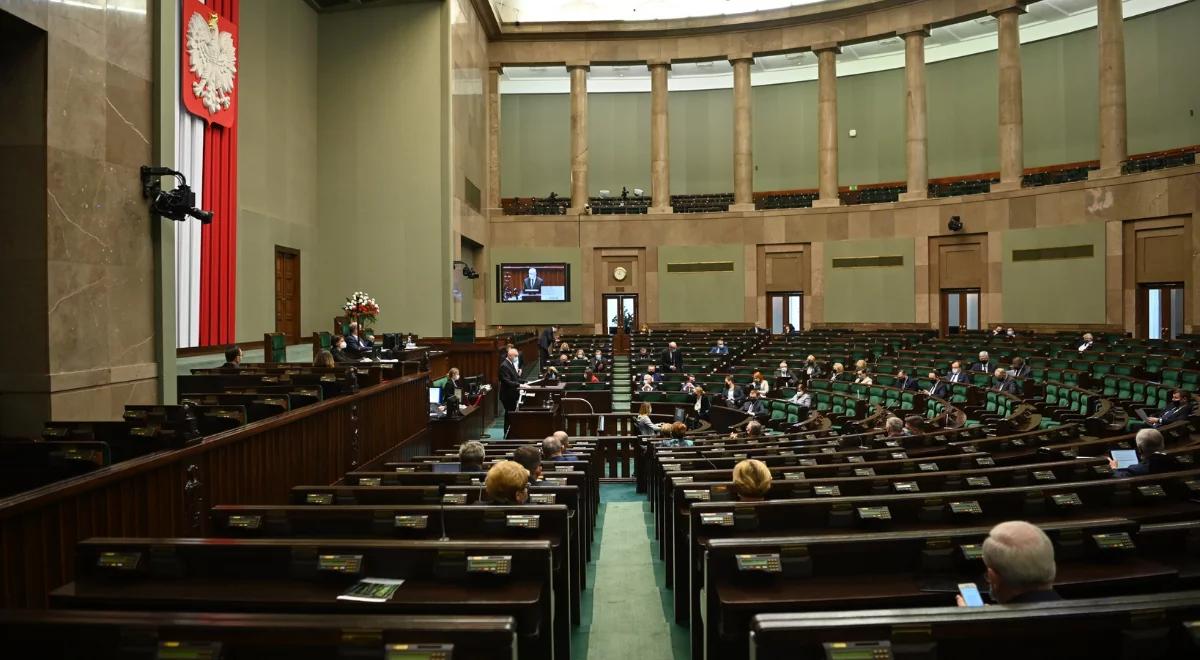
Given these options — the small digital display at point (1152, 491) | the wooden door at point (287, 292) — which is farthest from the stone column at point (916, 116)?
the small digital display at point (1152, 491)

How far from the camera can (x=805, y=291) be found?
89.5 ft

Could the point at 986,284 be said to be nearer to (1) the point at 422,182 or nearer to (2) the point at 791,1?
(2) the point at 791,1

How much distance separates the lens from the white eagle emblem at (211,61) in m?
13.7

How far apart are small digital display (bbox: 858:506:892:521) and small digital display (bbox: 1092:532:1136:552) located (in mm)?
928

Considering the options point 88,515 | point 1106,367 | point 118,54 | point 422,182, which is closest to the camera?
point 88,515

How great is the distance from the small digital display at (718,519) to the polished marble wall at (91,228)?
6104mm

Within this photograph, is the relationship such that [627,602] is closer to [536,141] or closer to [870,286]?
[870,286]

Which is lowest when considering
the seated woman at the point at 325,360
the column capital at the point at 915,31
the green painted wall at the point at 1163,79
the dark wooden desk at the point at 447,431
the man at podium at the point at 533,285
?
the dark wooden desk at the point at 447,431

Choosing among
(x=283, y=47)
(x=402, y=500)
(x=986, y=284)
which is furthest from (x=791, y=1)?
(x=402, y=500)

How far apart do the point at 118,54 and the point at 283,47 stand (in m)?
11.2

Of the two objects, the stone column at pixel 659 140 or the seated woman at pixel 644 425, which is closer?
the seated woman at pixel 644 425

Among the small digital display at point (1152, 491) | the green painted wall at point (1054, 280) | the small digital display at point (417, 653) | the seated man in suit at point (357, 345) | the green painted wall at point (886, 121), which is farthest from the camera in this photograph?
the green painted wall at point (886, 121)

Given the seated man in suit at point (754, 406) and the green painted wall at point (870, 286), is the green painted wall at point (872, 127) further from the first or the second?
the seated man in suit at point (754, 406)

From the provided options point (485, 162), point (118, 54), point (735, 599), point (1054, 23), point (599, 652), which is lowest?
point (599, 652)
